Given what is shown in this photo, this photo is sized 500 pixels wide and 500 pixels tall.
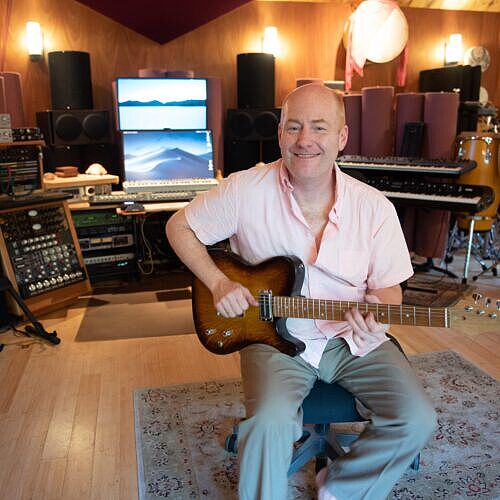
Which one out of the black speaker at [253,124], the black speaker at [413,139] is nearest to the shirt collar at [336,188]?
the black speaker at [413,139]

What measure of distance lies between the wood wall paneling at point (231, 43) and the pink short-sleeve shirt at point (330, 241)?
3.38 meters

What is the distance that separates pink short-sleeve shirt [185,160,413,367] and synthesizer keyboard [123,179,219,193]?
2.03 m

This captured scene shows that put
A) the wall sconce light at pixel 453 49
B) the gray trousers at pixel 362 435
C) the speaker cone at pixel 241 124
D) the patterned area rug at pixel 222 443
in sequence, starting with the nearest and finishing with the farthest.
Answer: the gray trousers at pixel 362 435 < the patterned area rug at pixel 222 443 < the speaker cone at pixel 241 124 < the wall sconce light at pixel 453 49

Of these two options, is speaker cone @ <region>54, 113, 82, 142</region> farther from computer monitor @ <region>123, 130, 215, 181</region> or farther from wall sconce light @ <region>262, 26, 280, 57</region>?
wall sconce light @ <region>262, 26, 280, 57</region>

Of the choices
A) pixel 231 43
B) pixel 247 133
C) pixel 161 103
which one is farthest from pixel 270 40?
pixel 161 103

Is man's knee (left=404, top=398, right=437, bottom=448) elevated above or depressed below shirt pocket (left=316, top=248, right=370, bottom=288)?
below

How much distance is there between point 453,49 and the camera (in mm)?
5684

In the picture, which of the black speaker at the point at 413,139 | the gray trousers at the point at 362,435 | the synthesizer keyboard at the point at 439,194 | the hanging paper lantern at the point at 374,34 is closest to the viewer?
the gray trousers at the point at 362,435

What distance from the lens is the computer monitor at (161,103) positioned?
3977 mm

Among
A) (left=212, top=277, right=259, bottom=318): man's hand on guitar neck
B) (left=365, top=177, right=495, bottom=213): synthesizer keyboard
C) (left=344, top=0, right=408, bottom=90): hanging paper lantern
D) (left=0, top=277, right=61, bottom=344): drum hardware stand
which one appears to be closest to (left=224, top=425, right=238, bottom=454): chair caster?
(left=212, top=277, right=259, bottom=318): man's hand on guitar neck

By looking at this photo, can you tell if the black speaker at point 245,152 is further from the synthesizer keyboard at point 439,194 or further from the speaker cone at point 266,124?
the synthesizer keyboard at point 439,194

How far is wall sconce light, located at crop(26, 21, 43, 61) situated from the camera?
4312 millimetres

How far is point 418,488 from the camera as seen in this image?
6.22 ft

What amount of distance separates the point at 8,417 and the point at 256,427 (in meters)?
1.35
